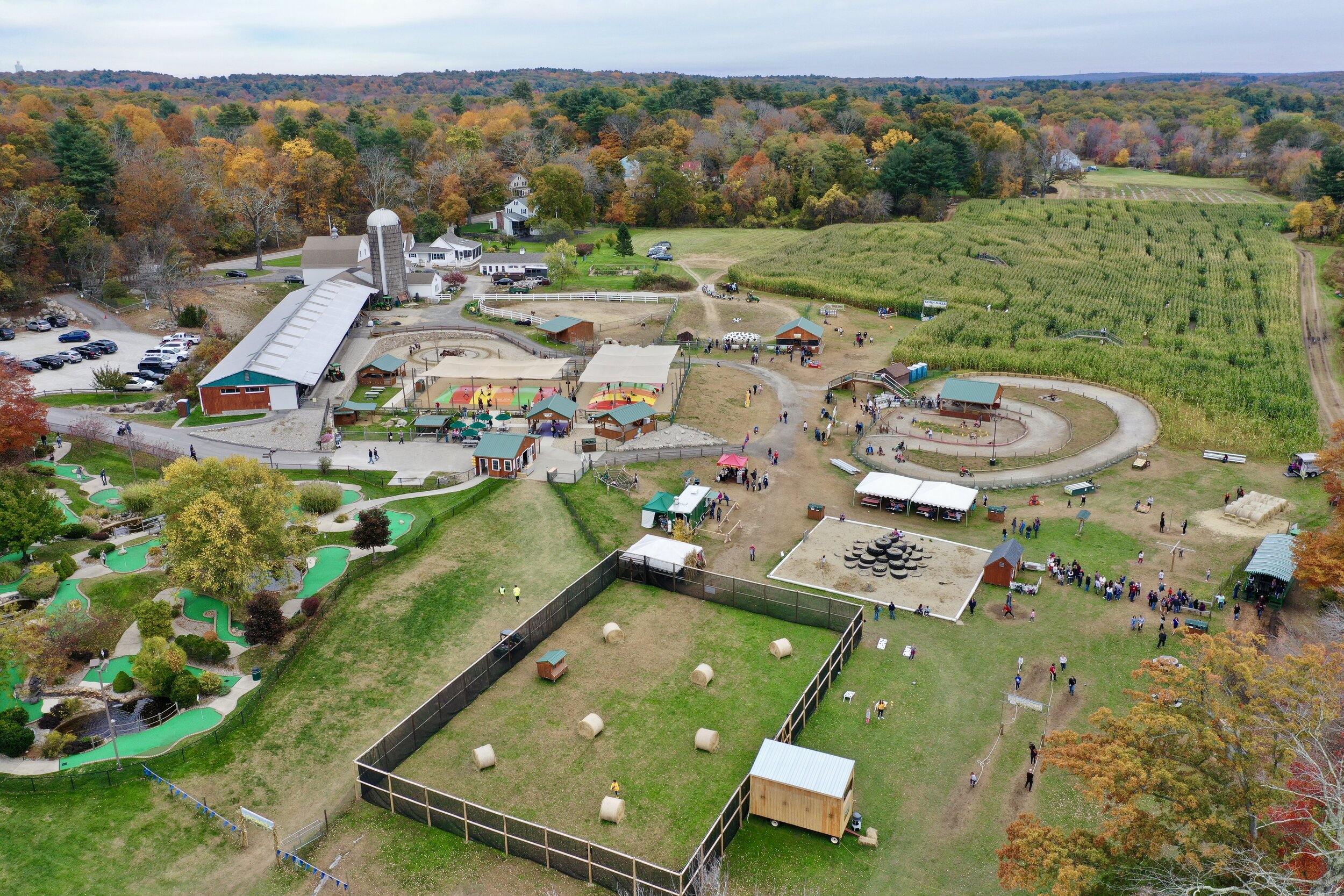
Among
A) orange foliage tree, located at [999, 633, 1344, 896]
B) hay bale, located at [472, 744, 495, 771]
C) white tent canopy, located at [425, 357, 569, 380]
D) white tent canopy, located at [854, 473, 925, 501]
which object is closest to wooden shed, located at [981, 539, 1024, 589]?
white tent canopy, located at [854, 473, 925, 501]

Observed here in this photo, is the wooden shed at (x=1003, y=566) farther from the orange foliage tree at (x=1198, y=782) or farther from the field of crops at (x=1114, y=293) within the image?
the field of crops at (x=1114, y=293)

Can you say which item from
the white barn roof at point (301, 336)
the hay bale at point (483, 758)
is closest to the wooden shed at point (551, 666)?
the hay bale at point (483, 758)

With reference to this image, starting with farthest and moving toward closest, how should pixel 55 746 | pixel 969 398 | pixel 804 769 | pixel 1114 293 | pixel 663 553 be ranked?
pixel 1114 293 → pixel 969 398 → pixel 663 553 → pixel 55 746 → pixel 804 769

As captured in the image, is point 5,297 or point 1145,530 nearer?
point 1145,530

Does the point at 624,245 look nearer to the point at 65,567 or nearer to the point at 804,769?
the point at 65,567

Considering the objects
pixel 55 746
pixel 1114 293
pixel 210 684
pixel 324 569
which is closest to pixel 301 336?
pixel 324 569

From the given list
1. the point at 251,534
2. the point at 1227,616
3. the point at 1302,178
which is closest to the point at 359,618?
the point at 251,534

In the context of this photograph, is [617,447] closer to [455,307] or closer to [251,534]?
[251,534]
